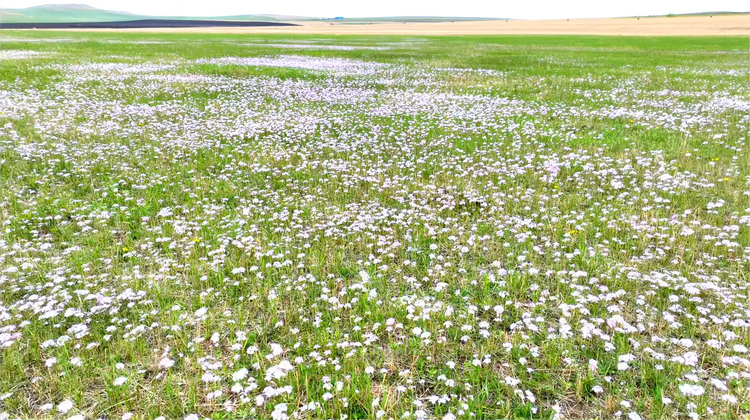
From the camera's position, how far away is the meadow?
3990mm

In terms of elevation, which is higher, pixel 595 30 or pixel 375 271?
pixel 595 30

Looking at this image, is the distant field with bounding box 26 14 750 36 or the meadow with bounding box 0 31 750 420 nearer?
the meadow with bounding box 0 31 750 420

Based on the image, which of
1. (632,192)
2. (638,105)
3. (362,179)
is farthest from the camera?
(638,105)

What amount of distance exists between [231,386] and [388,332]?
172 cm

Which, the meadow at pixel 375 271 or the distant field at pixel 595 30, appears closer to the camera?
the meadow at pixel 375 271

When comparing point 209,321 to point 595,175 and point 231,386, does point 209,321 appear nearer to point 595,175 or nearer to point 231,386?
point 231,386

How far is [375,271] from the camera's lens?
602 cm

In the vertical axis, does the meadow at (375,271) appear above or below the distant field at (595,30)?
below

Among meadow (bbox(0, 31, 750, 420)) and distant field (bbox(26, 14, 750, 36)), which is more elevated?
distant field (bbox(26, 14, 750, 36))

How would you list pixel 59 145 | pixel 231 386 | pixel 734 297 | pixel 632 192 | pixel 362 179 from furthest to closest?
pixel 59 145
pixel 362 179
pixel 632 192
pixel 734 297
pixel 231 386

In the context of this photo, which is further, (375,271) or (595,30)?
(595,30)

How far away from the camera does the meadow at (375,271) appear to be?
3.99 metres


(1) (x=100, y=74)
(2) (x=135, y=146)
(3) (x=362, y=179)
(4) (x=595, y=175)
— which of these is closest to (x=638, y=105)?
(4) (x=595, y=175)

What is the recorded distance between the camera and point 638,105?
17.3 metres
